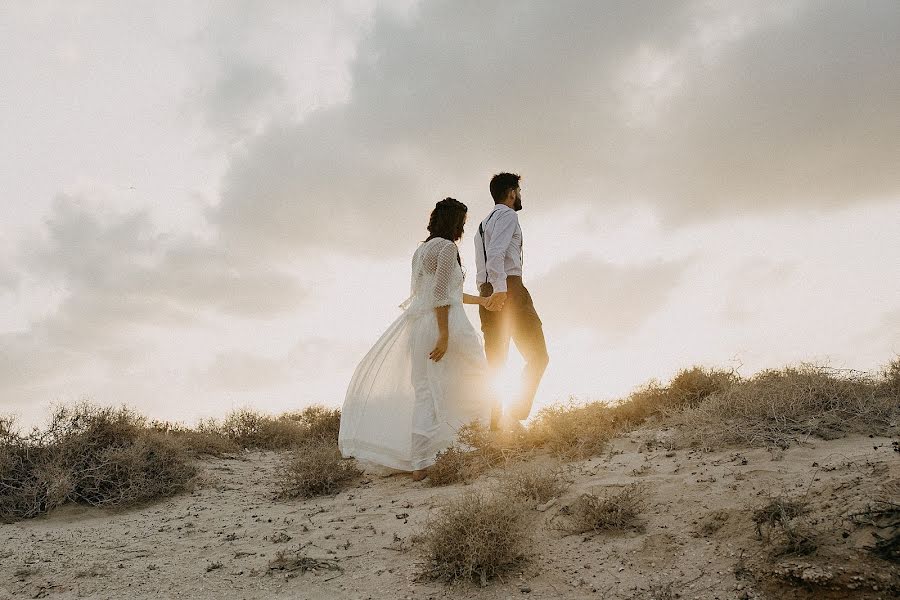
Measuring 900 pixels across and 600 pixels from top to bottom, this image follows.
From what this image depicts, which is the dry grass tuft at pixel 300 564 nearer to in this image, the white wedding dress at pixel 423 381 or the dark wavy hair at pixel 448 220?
the white wedding dress at pixel 423 381

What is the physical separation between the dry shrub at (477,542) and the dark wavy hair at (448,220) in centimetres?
289

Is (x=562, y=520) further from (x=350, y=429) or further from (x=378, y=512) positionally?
(x=350, y=429)

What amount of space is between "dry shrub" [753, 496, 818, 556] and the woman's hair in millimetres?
3748

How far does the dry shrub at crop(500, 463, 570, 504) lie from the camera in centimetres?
509

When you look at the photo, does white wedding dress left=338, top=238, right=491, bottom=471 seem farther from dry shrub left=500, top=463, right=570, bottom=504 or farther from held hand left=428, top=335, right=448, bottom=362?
dry shrub left=500, top=463, right=570, bottom=504

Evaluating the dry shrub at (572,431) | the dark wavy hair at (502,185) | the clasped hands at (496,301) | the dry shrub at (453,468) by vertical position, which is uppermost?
the dark wavy hair at (502,185)

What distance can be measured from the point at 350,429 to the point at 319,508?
1.34 metres

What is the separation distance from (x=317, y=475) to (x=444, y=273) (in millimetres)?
2455

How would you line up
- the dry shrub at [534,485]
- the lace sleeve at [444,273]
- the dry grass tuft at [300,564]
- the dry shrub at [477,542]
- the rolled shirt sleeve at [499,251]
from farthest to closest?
the rolled shirt sleeve at [499,251], the lace sleeve at [444,273], the dry shrub at [534,485], the dry grass tuft at [300,564], the dry shrub at [477,542]

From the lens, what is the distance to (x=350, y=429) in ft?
24.3

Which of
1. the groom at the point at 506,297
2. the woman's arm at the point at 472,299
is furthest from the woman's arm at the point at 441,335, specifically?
the groom at the point at 506,297

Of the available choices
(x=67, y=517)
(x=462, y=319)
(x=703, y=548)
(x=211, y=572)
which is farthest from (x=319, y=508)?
(x=703, y=548)

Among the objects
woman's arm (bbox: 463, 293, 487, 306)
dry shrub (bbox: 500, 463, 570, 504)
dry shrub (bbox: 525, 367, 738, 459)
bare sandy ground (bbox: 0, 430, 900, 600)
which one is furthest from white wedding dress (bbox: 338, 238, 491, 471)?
dry shrub (bbox: 500, 463, 570, 504)

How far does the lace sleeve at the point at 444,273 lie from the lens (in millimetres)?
6551
